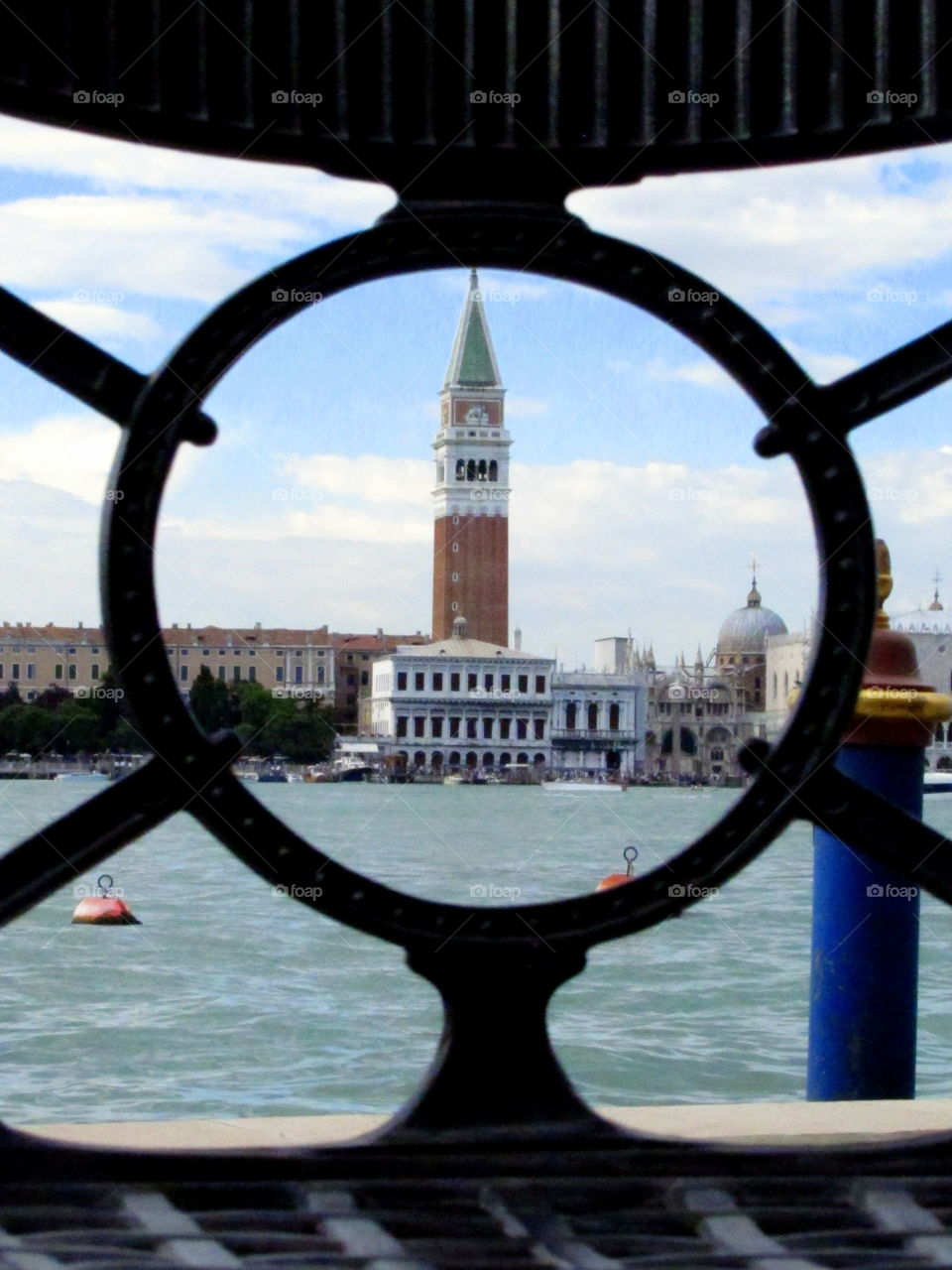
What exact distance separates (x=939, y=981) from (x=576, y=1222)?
300 inches

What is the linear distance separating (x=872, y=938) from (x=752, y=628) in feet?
18.9

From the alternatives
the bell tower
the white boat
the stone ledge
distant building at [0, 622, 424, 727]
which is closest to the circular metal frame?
the stone ledge

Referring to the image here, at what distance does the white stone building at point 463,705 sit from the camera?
2259 cm

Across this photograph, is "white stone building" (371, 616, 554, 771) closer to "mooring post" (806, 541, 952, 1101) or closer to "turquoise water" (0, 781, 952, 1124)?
"turquoise water" (0, 781, 952, 1124)

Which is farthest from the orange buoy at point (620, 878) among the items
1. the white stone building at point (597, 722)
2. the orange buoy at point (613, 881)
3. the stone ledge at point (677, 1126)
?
the white stone building at point (597, 722)

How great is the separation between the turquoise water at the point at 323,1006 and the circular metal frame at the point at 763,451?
156 centimetres

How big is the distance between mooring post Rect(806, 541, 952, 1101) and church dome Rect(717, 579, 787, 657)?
3.65ft

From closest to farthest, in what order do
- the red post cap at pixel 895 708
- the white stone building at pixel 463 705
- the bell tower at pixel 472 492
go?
the red post cap at pixel 895 708
the bell tower at pixel 472 492
the white stone building at pixel 463 705

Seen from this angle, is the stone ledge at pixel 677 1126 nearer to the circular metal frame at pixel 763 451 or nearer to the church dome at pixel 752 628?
the circular metal frame at pixel 763 451

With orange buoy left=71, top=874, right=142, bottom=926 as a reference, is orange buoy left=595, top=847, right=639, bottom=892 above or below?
above

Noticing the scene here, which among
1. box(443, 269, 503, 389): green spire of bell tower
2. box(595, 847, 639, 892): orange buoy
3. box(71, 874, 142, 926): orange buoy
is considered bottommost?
box(71, 874, 142, 926): orange buoy

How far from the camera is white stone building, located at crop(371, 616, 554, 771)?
74.1 ft

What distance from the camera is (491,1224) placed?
0.93m

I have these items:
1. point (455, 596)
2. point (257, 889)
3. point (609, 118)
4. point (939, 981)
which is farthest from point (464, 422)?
point (455, 596)
